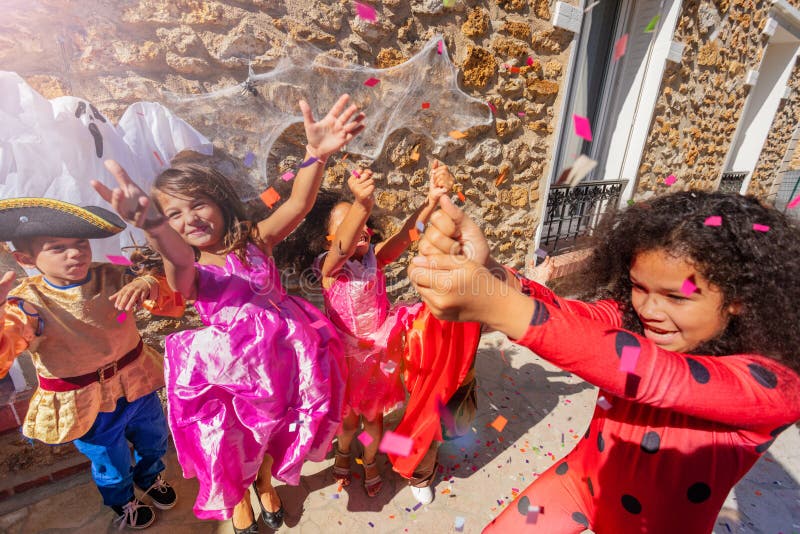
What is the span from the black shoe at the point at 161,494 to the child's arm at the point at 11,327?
1000 millimetres

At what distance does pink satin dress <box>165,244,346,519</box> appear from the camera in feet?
4.75

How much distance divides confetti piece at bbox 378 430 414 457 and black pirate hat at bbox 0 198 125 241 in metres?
1.72

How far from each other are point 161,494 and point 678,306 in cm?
251

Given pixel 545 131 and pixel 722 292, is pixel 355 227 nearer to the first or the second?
pixel 722 292

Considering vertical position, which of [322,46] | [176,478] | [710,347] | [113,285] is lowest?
[176,478]

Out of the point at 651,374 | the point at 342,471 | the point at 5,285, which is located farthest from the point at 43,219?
the point at 651,374

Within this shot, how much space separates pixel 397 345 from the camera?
195 centimetres

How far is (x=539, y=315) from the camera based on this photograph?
2.51ft

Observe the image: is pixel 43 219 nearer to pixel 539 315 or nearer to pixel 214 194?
pixel 214 194

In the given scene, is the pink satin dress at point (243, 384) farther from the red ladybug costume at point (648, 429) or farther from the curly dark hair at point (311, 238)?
the red ladybug costume at point (648, 429)

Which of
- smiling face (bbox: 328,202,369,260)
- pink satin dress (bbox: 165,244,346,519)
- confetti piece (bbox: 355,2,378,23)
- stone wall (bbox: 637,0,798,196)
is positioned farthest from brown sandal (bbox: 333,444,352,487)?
stone wall (bbox: 637,0,798,196)

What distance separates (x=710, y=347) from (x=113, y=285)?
2184 millimetres

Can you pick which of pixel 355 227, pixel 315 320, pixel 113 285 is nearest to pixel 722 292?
pixel 355 227

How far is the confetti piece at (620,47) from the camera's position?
4.04m
